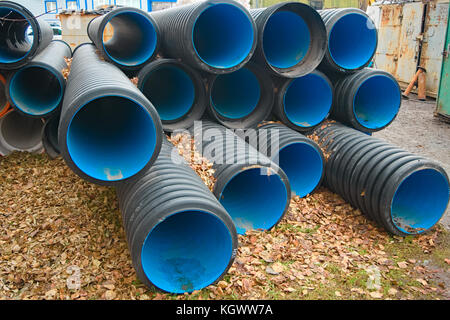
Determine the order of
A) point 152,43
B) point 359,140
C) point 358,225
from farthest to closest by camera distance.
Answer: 1. point 152,43
2. point 359,140
3. point 358,225

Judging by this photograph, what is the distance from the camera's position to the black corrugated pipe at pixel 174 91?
5.11 m

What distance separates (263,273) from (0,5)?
448cm

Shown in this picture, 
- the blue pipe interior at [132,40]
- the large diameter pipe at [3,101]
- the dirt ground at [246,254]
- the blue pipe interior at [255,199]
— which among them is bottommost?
the dirt ground at [246,254]

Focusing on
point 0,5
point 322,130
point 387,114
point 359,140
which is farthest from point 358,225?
point 0,5

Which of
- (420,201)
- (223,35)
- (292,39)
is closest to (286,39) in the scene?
(292,39)

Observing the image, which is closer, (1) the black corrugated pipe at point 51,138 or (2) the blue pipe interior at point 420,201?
(2) the blue pipe interior at point 420,201

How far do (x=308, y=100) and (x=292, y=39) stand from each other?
3.05 ft

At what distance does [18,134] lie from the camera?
6691mm

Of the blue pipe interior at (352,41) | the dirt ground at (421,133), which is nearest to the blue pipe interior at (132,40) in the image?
the blue pipe interior at (352,41)

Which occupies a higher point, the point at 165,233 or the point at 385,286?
the point at 165,233

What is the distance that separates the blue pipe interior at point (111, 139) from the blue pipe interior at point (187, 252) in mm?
621

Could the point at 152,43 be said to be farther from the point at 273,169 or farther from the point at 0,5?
the point at 273,169

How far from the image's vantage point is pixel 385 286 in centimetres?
344

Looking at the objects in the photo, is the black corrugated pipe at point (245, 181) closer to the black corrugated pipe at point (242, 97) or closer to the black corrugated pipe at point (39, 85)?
the black corrugated pipe at point (242, 97)
